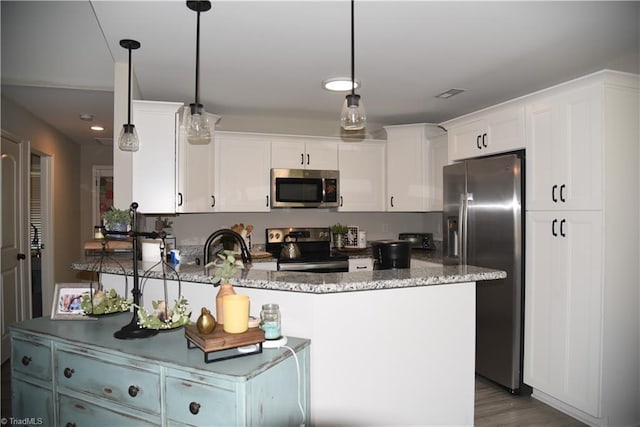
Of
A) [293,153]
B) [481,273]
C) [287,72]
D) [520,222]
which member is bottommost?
[481,273]

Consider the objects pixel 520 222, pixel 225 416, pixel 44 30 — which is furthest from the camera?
pixel 520 222

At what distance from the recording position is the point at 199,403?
1559 millimetres

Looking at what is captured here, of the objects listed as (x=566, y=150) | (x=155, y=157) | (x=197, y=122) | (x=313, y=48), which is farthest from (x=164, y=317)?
(x=566, y=150)

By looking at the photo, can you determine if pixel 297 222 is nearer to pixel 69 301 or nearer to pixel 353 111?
pixel 69 301

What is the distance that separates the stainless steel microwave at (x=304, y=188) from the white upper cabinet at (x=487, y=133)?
1239 mm

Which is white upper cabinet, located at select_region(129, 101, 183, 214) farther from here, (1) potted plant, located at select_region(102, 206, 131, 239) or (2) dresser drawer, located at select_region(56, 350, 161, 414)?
(2) dresser drawer, located at select_region(56, 350, 161, 414)

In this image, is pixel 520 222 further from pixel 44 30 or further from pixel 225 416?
pixel 44 30

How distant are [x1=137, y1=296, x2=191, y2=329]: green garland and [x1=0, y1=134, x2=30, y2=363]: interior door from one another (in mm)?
2657

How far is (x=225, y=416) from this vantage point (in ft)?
4.94

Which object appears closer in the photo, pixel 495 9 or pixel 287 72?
pixel 495 9

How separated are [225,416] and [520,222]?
253cm

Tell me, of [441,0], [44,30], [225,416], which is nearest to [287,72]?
[441,0]

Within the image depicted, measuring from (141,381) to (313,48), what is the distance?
1942 millimetres

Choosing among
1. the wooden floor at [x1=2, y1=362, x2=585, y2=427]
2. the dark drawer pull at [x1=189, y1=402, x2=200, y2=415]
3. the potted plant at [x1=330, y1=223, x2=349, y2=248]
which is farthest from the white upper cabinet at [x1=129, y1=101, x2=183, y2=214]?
the potted plant at [x1=330, y1=223, x2=349, y2=248]
